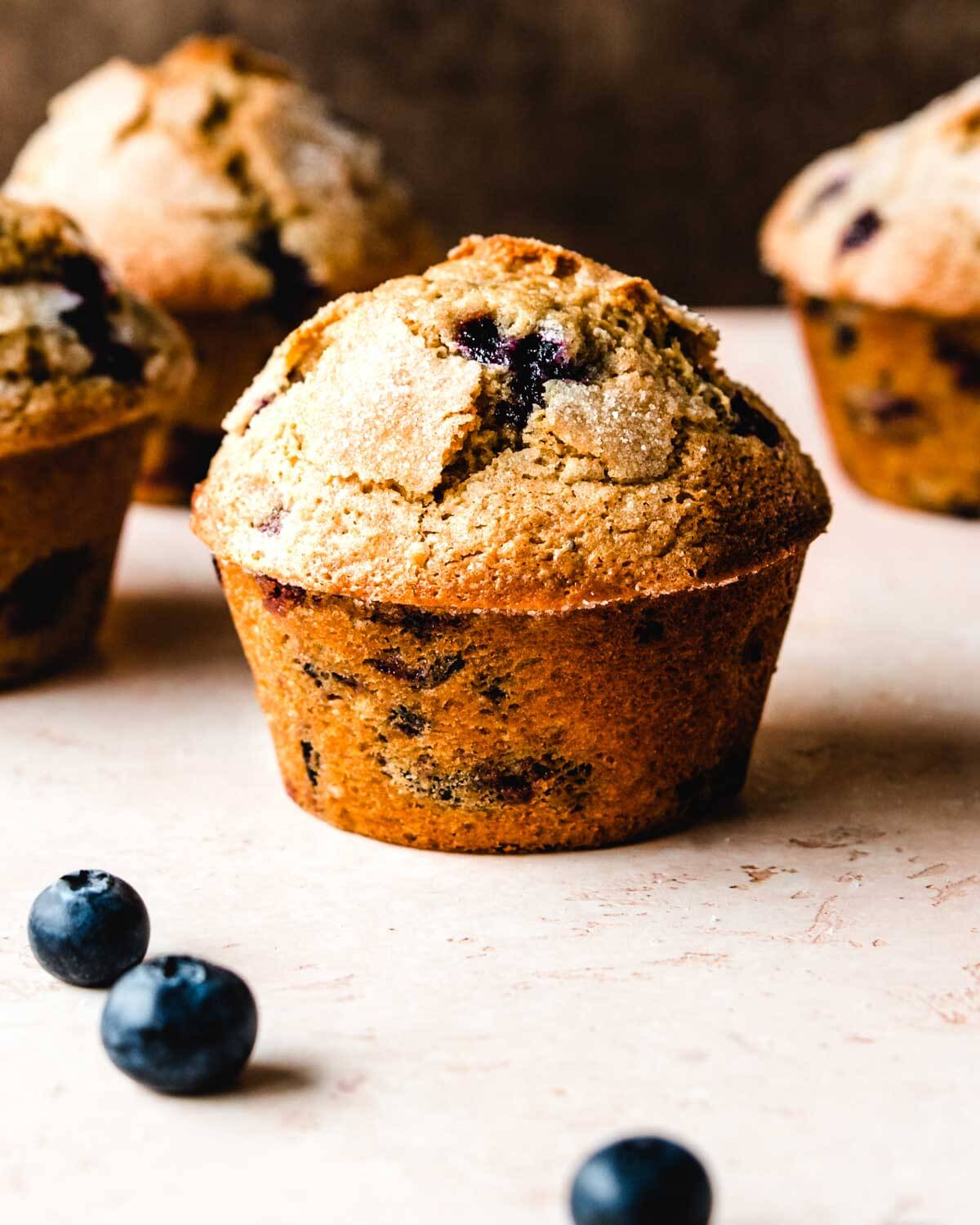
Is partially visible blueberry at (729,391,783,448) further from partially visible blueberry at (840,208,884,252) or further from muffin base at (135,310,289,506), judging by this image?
muffin base at (135,310,289,506)

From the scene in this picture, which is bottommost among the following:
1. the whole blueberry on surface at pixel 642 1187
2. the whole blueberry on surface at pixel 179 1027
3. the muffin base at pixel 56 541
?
the muffin base at pixel 56 541

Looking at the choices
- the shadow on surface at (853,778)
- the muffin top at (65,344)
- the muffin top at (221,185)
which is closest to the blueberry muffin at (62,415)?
the muffin top at (65,344)

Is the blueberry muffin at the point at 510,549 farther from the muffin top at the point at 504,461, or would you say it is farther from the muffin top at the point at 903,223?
the muffin top at the point at 903,223

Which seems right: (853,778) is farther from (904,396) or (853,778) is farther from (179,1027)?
(904,396)

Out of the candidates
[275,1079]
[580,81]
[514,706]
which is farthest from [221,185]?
[580,81]

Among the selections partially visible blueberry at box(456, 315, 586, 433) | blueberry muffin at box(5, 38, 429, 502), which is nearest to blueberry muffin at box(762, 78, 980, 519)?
blueberry muffin at box(5, 38, 429, 502)

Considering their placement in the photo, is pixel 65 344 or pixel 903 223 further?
pixel 903 223

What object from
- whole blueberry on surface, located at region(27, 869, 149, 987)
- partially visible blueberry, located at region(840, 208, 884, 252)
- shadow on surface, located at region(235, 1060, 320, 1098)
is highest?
partially visible blueberry, located at region(840, 208, 884, 252)
